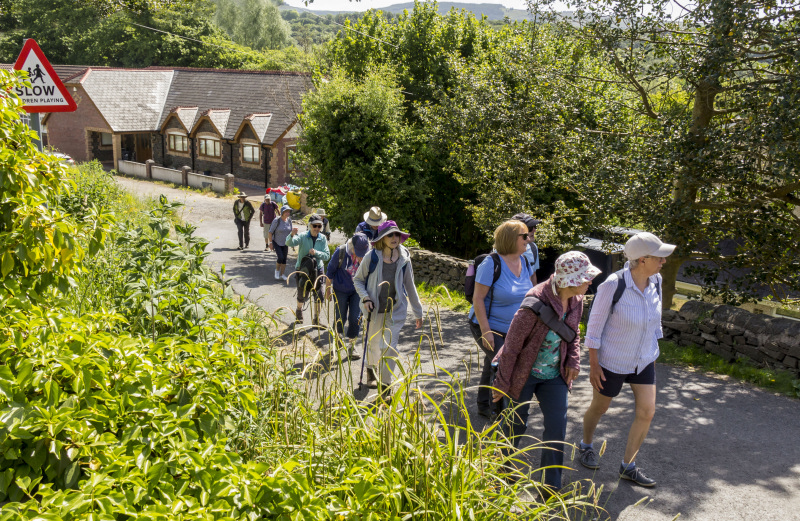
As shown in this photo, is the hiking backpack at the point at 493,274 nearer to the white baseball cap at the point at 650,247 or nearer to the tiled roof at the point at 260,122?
the white baseball cap at the point at 650,247

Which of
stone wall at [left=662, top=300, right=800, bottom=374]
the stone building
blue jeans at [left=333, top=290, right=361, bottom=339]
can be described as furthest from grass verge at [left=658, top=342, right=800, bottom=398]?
the stone building

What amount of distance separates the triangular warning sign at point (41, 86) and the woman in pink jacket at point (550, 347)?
4.55 metres

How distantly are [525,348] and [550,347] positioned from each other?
0.19 meters

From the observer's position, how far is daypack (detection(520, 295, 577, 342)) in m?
4.31

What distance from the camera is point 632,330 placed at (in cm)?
466

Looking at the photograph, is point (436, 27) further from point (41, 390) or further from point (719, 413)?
point (41, 390)

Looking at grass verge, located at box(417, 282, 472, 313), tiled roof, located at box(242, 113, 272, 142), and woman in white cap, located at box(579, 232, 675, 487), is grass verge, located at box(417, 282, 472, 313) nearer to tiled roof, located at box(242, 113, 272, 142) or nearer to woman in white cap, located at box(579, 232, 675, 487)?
woman in white cap, located at box(579, 232, 675, 487)

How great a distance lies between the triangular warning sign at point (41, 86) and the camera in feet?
19.1

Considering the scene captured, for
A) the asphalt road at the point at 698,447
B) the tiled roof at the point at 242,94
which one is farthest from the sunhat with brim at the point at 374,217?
the tiled roof at the point at 242,94

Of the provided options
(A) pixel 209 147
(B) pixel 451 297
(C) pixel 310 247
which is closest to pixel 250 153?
(A) pixel 209 147

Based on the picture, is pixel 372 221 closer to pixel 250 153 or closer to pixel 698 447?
pixel 698 447

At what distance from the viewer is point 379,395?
3.19 meters

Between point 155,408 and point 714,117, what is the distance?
404 inches

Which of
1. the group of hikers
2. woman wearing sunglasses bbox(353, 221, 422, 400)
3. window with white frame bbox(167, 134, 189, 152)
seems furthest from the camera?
window with white frame bbox(167, 134, 189, 152)
